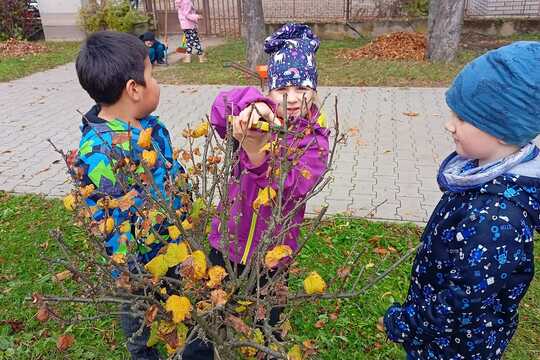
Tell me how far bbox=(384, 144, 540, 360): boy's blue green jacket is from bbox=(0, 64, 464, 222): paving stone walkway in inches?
55.6

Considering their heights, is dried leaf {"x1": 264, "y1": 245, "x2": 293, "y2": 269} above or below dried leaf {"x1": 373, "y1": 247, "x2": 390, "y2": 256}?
above

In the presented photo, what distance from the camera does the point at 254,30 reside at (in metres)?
8.41

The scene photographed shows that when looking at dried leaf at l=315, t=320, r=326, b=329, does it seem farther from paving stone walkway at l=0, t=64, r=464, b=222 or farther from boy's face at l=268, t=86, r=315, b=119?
boy's face at l=268, t=86, r=315, b=119

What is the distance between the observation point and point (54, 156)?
Result: 212 inches

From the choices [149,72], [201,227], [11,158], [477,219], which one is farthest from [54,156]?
[477,219]

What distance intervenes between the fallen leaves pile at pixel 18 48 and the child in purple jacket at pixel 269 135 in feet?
36.6

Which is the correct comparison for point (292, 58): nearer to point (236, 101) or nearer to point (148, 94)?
point (236, 101)

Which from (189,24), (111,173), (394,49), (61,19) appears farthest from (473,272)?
(61,19)

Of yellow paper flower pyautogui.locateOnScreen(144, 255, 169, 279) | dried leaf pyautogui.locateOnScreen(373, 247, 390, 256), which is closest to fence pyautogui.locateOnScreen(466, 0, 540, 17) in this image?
dried leaf pyautogui.locateOnScreen(373, 247, 390, 256)

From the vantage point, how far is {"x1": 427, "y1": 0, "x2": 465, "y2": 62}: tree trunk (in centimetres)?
804

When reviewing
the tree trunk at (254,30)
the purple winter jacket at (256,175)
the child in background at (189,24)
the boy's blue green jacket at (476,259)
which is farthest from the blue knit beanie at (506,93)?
the child in background at (189,24)

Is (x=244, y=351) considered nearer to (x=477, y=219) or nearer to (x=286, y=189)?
(x=286, y=189)

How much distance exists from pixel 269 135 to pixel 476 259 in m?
0.72

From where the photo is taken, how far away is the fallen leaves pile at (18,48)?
1132 cm
